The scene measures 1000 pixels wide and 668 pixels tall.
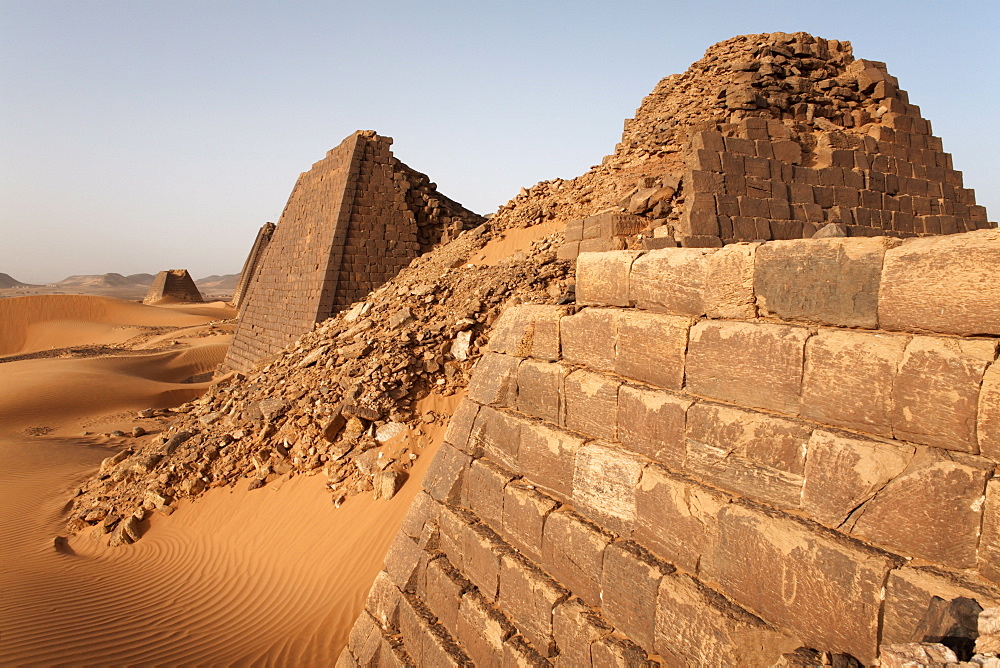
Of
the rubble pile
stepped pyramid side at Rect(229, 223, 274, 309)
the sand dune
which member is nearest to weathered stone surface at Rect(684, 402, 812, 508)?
the rubble pile

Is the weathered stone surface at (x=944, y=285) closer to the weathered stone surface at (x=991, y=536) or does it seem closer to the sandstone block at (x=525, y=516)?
the weathered stone surface at (x=991, y=536)

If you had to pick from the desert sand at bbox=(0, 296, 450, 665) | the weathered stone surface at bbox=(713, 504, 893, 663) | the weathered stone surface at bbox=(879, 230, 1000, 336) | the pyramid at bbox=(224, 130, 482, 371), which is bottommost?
the desert sand at bbox=(0, 296, 450, 665)

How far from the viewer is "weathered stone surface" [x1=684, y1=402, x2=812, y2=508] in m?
2.36

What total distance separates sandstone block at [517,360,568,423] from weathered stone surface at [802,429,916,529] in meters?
1.64

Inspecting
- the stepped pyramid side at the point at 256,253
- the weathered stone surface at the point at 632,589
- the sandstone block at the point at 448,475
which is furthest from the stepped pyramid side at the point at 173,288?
the weathered stone surface at the point at 632,589

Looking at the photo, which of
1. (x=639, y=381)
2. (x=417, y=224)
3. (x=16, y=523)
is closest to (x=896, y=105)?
(x=639, y=381)

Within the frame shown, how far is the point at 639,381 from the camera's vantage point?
3209mm

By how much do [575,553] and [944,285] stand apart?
214 centimetres

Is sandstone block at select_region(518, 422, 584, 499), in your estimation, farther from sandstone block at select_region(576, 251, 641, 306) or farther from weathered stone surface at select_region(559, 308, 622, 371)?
sandstone block at select_region(576, 251, 641, 306)

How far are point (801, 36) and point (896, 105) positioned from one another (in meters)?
2.17

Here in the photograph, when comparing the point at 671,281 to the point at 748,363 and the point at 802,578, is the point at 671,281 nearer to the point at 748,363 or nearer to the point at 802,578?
the point at 748,363

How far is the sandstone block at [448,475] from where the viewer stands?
4207 mm

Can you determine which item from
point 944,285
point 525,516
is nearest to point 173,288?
point 525,516

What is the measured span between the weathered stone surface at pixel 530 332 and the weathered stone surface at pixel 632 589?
139cm
